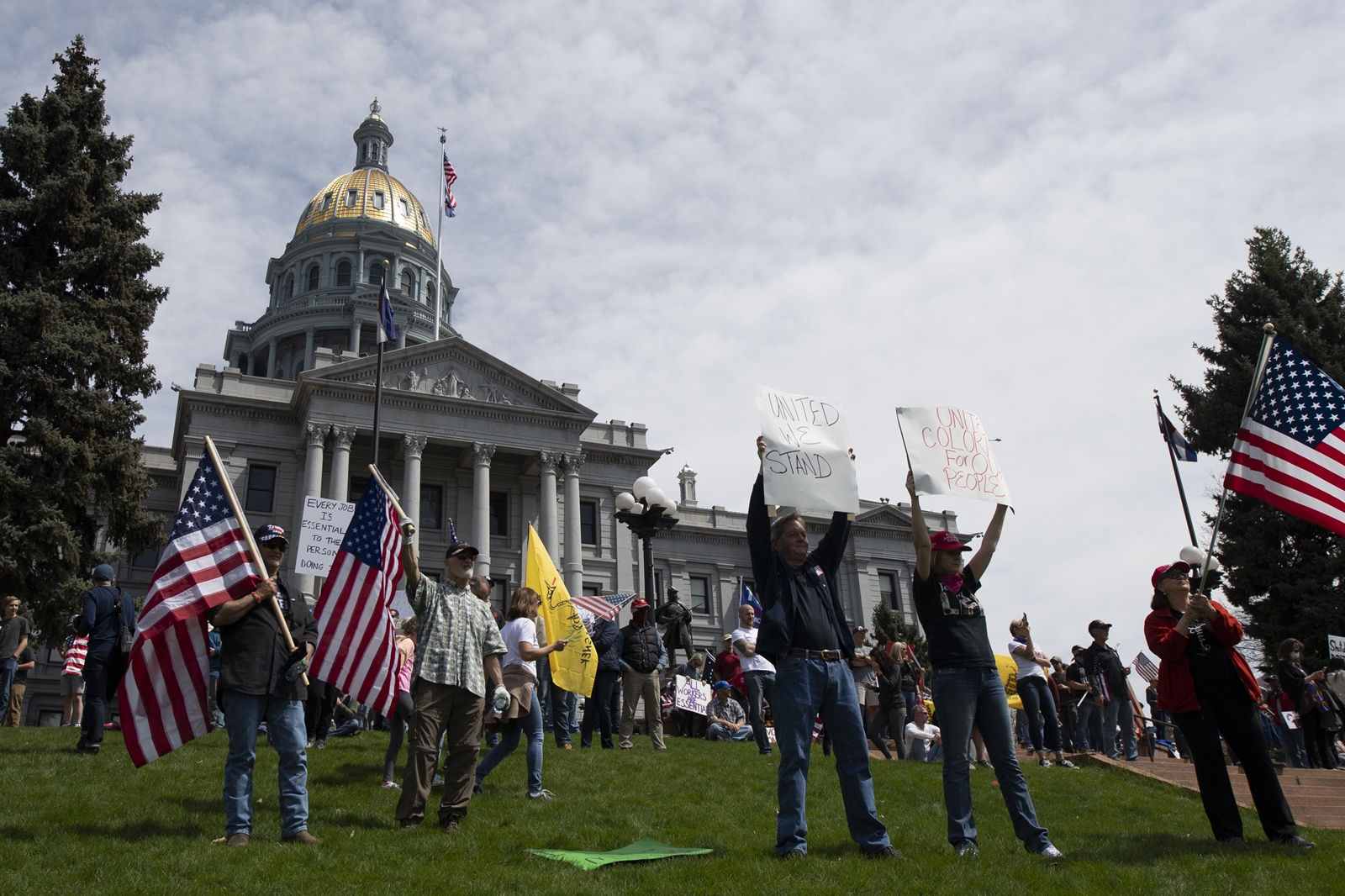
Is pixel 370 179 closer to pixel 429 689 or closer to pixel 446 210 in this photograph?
pixel 446 210

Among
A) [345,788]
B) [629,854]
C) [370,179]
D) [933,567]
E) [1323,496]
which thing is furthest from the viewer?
[370,179]

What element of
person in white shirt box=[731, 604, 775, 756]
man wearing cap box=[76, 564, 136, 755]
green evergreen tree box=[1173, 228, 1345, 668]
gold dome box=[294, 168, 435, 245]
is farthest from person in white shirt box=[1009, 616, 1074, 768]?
gold dome box=[294, 168, 435, 245]

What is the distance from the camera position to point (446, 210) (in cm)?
4831

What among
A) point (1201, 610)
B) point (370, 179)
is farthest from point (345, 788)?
point (370, 179)

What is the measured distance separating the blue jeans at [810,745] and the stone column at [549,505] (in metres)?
33.8

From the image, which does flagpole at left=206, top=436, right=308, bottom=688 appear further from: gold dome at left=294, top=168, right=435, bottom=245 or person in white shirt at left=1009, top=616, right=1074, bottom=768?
gold dome at left=294, top=168, right=435, bottom=245

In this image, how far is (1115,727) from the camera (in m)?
15.1

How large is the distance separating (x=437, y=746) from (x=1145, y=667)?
19073 millimetres

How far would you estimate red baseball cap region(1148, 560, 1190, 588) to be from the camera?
754 centimetres

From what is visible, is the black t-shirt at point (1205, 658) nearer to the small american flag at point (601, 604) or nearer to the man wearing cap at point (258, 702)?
the man wearing cap at point (258, 702)

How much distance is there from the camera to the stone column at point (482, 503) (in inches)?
1603

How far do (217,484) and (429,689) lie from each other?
227cm

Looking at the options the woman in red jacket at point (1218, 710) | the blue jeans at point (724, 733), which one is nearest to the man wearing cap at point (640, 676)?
the blue jeans at point (724, 733)

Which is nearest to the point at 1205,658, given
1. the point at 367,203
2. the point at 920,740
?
the point at 920,740
